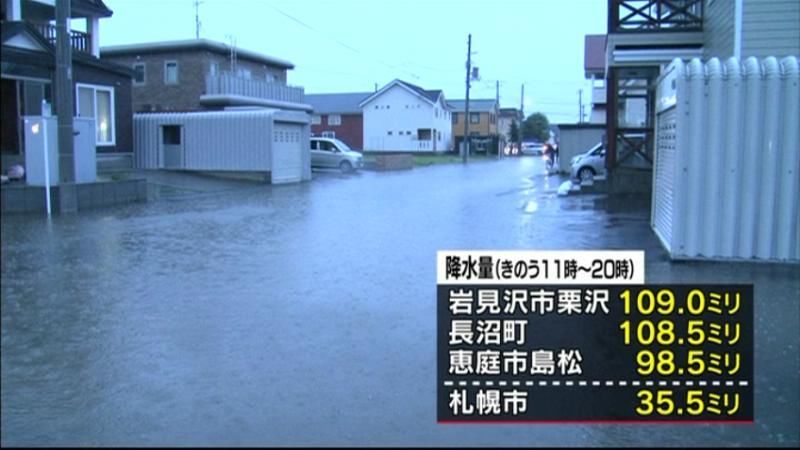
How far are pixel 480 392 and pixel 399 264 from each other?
14.1 ft

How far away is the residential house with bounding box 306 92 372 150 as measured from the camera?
54344 mm

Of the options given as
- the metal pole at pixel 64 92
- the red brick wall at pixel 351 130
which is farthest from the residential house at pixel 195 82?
the red brick wall at pixel 351 130

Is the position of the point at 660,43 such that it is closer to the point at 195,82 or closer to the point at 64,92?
the point at 64,92

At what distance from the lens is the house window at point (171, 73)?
26438 mm

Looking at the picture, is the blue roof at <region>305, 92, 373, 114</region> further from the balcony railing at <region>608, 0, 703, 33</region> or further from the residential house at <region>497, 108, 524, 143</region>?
the balcony railing at <region>608, 0, 703, 33</region>

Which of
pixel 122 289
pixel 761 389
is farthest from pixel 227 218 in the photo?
pixel 761 389

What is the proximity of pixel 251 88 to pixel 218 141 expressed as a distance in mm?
7767

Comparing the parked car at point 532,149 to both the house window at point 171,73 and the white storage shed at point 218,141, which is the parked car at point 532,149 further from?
the white storage shed at point 218,141

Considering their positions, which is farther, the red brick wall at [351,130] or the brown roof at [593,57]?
the red brick wall at [351,130]

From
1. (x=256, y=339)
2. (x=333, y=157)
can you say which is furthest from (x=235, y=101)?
(x=256, y=339)

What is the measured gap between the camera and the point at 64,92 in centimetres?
622

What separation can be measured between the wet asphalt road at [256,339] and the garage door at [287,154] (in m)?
12.4

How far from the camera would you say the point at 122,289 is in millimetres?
5309

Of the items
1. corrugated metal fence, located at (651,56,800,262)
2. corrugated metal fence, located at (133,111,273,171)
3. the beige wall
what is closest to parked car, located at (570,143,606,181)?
corrugated metal fence, located at (133,111,273,171)
